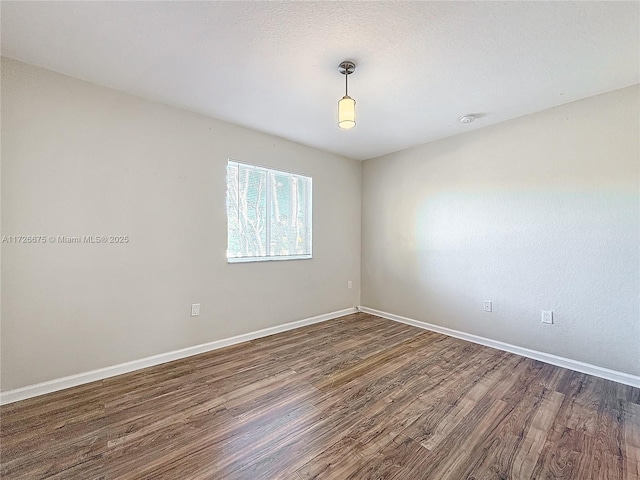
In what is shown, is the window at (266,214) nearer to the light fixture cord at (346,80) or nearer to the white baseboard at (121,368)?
the white baseboard at (121,368)

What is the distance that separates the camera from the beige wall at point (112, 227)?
1994mm

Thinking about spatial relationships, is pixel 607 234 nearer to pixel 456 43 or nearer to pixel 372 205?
pixel 456 43

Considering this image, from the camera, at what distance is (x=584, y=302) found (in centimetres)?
245

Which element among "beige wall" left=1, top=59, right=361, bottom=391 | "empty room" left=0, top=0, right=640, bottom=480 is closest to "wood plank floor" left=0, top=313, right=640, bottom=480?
"empty room" left=0, top=0, right=640, bottom=480

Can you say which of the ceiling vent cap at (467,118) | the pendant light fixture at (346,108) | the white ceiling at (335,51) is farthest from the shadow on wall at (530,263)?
the pendant light fixture at (346,108)

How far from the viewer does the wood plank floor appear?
142cm

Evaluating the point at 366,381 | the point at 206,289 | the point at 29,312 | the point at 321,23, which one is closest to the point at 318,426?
the point at 366,381

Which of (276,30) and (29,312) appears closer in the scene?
(276,30)

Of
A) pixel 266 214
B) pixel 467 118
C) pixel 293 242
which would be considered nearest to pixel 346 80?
pixel 467 118

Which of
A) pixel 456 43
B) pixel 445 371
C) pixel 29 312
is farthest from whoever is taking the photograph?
pixel 445 371

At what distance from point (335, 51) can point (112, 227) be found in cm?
228

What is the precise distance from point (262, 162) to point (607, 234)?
3.44 metres

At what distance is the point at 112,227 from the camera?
2342mm

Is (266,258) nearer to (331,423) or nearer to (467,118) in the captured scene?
(331,423)
